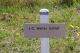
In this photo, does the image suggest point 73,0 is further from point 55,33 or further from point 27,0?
point 55,33

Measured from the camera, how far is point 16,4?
10141 millimetres

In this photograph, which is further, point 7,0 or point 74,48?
point 7,0

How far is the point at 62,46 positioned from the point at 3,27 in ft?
7.28

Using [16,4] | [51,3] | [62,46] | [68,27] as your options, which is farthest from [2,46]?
[51,3]

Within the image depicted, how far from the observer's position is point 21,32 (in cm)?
730

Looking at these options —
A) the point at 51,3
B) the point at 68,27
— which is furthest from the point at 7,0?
the point at 68,27

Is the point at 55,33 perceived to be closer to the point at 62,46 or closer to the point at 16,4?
the point at 62,46

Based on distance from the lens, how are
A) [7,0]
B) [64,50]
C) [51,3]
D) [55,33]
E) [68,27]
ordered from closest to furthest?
[55,33]
[64,50]
[68,27]
[7,0]
[51,3]

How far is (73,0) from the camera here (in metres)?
10.8

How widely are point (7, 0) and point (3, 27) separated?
8.02 ft

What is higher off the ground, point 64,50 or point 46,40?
point 46,40

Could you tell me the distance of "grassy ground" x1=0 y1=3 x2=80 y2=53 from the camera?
605 centimetres

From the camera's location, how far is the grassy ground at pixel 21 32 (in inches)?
238

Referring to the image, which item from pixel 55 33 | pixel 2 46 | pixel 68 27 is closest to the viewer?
pixel 55 33
